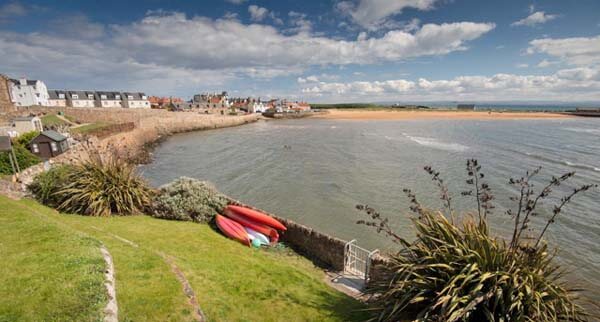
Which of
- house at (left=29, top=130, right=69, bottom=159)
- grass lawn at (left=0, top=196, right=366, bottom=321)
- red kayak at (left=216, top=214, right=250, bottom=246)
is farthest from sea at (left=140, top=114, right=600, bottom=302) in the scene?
house at (left=29, top=130, right=69, bottom=159)

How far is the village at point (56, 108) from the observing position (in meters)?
21.6

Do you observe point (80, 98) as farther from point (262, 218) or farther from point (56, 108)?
point (262, 218)

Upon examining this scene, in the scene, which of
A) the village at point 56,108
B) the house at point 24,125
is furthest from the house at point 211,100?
the house at point 24,125

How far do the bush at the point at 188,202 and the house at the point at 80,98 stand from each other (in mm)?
87289

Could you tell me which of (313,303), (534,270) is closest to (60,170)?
(313,303)

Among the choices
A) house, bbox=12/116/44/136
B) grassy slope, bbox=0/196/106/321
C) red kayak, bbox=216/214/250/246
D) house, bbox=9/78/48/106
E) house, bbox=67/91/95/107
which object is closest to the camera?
grassy slope, bbox=0/196/106/321

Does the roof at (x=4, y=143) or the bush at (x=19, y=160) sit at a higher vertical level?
the roof at (x=4, y=143)

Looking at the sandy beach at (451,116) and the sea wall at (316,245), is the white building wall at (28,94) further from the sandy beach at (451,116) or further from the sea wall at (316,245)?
the sandy beach at (451,116)

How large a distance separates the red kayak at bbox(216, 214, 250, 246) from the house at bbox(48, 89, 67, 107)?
86904mm

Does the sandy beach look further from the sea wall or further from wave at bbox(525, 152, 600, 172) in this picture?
the sea wall

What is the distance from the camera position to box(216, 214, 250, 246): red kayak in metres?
11.8

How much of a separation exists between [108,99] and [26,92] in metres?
21.8

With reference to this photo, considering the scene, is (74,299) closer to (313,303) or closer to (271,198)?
(313,303)

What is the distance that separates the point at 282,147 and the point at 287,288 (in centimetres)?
3317
